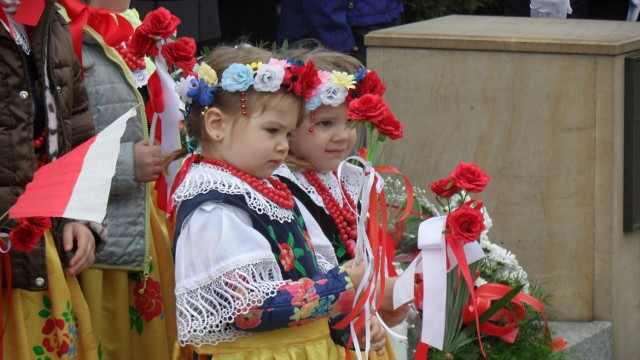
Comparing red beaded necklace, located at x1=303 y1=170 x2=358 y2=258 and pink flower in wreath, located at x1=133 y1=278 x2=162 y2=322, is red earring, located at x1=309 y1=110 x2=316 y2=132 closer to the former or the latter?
red beaded necklace, located at x1=303 y1=170 x2=358 y2=258

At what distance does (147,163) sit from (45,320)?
0.59m

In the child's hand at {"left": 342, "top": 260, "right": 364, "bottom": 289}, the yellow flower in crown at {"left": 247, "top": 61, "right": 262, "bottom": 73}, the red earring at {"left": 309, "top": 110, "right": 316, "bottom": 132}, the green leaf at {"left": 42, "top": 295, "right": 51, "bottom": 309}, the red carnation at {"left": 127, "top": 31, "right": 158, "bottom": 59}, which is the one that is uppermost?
the red carnation at {"left": 127, "top": 31, "right": 158, "bottom": 59}

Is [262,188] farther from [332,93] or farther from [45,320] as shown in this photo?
[45,320]

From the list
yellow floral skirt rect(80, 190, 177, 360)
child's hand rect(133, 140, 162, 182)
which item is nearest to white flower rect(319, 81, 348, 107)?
child's hand rect(133, 140, 162, 182)

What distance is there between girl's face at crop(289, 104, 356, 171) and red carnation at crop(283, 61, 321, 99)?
0.28 meters

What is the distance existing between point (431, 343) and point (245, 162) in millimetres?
740

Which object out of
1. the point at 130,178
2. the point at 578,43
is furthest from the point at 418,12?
the point at 130,178

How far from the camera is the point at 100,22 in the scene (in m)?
3.86

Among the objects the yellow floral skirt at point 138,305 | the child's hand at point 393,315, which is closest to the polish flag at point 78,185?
the yellow floral skirt at point 138,305

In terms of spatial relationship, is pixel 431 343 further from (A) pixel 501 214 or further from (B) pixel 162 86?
(A) pixel 501 214

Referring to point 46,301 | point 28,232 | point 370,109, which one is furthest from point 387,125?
point 46,301

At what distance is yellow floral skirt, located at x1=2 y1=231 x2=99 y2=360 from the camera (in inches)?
135

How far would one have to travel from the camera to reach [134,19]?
4.34m

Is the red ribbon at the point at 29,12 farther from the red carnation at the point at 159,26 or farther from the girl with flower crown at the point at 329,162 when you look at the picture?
the girl with flower crown at the point at 329,162
